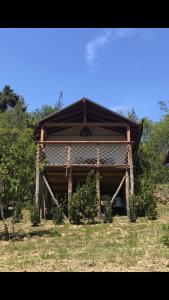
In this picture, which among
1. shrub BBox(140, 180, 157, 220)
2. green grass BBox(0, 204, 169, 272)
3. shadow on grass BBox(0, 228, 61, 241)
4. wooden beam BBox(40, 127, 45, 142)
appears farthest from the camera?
wooden beam BBox(40, 127, 45, 142)

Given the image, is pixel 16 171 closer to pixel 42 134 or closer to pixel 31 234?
pixel 31 234

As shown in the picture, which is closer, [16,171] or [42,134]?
[16,171]

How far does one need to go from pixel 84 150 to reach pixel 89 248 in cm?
881

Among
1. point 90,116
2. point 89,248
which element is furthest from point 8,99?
point 89,248

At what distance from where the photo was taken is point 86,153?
20.8 m

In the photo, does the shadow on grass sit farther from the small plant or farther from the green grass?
the small plant

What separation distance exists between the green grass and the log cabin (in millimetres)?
2871

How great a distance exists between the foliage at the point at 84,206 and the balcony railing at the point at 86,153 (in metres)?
2.80

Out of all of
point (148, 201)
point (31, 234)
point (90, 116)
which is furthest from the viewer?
point (90, 116)

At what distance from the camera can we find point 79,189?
1797cm

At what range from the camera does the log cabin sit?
1980 centimetres

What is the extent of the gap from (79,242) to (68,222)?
4.63 m

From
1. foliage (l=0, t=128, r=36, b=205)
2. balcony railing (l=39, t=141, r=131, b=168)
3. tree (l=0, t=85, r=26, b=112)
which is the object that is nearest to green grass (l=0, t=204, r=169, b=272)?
foliage (l=0, t=128, r=36, b=205)
